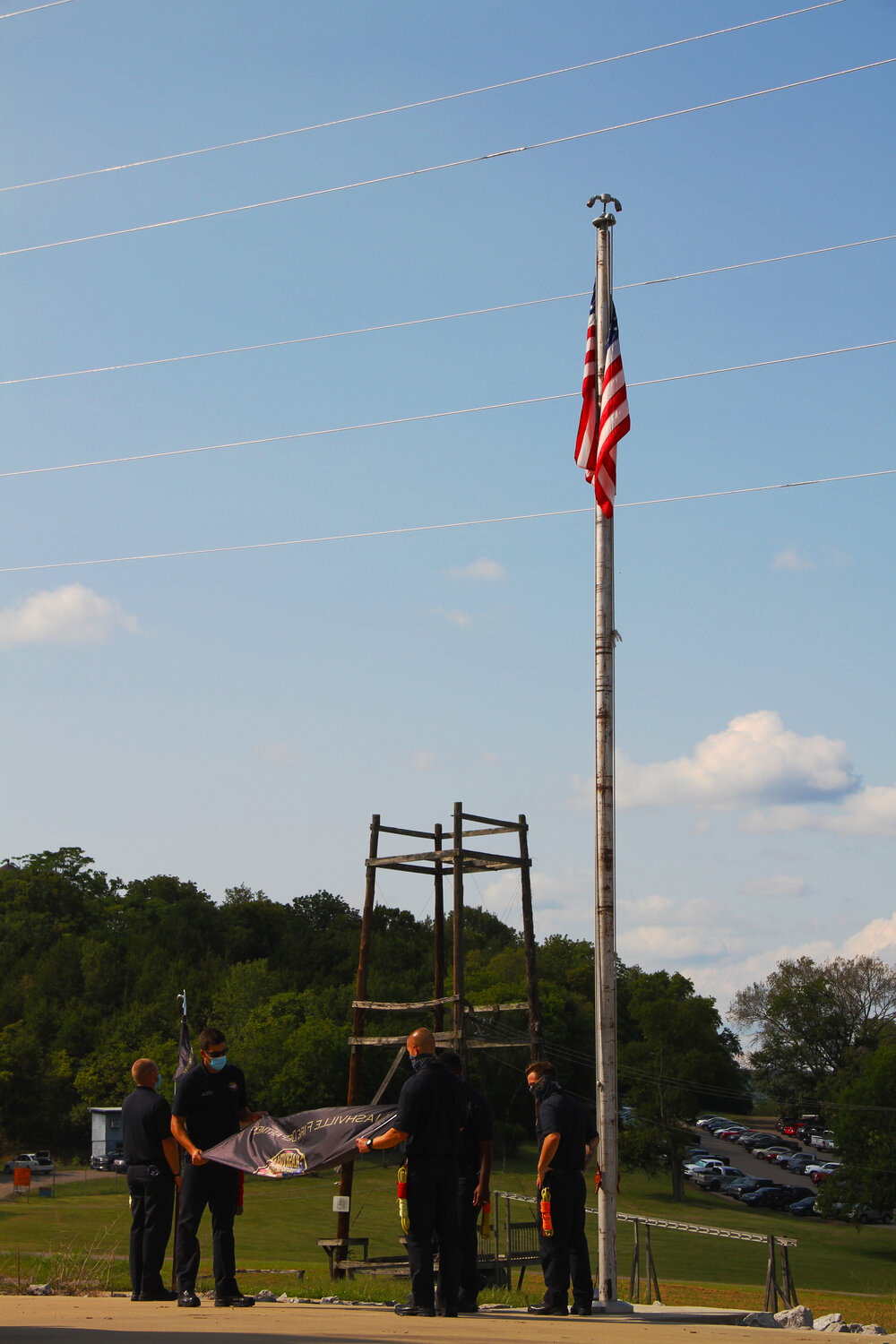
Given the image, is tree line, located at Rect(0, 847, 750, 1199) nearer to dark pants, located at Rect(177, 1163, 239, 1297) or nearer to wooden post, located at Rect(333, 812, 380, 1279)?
wooden post, located at Rect(333, 812, 380, 1279)

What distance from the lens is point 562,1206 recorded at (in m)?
10.0

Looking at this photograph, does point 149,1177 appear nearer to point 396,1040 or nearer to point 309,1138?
point 309,1138

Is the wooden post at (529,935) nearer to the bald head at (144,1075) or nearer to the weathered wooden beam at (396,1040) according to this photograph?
the weathered wooden beam at (396,1040)

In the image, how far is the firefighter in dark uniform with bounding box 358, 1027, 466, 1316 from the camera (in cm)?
883

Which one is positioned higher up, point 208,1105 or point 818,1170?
point 208,1105

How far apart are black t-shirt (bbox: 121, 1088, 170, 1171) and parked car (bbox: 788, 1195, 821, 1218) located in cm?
7261

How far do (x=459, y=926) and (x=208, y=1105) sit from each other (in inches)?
335

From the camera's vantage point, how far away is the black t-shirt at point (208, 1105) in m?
9.98

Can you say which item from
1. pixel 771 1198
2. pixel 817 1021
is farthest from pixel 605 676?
pixel 817 1021

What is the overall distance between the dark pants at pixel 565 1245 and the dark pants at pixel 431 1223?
123 cm

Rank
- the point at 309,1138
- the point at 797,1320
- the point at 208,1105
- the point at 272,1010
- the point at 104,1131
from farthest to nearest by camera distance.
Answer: the point at 272,1010 < the point at 104,1131 < the point at 309,1138 < the point at 797,1320 < the point at 208,1105

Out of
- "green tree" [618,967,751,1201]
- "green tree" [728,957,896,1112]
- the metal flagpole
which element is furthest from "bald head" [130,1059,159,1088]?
"green tree" [728,957,896,1112]

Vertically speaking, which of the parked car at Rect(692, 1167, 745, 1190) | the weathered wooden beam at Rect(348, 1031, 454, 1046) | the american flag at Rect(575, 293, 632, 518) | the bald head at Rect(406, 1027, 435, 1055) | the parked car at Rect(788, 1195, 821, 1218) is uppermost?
the american flag at Rect(575, 293, 632, 518)

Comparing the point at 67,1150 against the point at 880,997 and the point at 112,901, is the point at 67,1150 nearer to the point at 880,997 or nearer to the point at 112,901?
the point at 112,901
